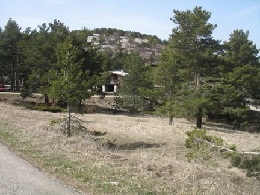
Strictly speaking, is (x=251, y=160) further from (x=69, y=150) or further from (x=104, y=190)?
(x=69, y=150)

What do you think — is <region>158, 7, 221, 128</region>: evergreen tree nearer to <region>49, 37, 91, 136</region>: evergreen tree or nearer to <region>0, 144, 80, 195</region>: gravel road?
<region>49, 37, 91, 136</region>: evergreen tree

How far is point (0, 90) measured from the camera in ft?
220

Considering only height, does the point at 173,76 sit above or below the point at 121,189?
above

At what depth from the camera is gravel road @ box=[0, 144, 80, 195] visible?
9.02 m

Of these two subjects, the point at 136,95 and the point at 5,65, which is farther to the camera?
the point at 5,65

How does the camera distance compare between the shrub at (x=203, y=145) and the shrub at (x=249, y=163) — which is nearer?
the shrub at (x=249, y=163)

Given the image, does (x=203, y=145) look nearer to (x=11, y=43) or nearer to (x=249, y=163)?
(x=249, y=163)

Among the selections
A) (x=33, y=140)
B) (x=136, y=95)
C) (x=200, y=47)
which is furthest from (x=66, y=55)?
(x=136, y=95)

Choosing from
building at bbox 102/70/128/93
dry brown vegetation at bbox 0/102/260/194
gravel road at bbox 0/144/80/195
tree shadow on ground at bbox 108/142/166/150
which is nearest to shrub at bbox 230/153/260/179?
dry brown vegetation at bbox 0/102/260/194

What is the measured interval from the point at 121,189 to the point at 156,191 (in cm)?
85

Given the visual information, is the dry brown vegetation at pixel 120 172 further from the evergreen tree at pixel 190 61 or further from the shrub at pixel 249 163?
the evergreen tree at pixel 190 61

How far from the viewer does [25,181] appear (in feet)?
32.5

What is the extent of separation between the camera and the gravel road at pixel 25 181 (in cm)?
902

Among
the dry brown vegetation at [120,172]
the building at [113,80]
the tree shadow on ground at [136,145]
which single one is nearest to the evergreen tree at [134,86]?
the building at [113,80]
